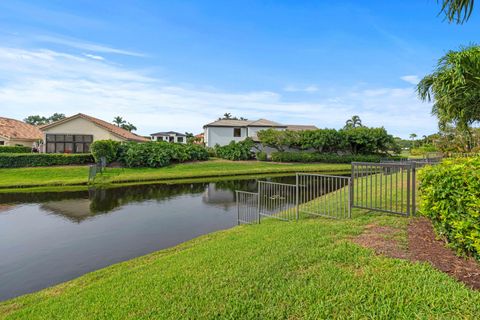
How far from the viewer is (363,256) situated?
4078 millimetres

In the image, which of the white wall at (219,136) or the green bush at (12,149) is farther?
the white wall at (219,136)

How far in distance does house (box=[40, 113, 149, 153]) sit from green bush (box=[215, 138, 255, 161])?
1104 centimetres

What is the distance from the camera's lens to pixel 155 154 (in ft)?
91.0

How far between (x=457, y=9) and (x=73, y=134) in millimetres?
33535

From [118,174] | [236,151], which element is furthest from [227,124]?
[118,174]

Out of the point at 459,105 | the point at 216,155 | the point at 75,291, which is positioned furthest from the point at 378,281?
the point at 216,155

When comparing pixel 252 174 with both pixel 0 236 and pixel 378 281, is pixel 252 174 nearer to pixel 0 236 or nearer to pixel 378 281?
pixel 0 236

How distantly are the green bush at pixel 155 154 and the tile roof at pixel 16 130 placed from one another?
15.2 m

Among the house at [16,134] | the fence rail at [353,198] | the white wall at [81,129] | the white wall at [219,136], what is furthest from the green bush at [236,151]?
the fence rail at [353,198]

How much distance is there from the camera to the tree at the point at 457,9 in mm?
3332

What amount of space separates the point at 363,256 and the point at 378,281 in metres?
0.74

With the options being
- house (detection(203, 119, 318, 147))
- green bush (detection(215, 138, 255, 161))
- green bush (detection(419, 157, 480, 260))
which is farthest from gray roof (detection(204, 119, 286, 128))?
green bush (detection(419, 157, 480, 260))

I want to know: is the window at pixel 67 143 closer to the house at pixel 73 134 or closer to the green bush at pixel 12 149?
the house at pixel 73 134

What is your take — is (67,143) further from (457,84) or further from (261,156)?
(457,84)
